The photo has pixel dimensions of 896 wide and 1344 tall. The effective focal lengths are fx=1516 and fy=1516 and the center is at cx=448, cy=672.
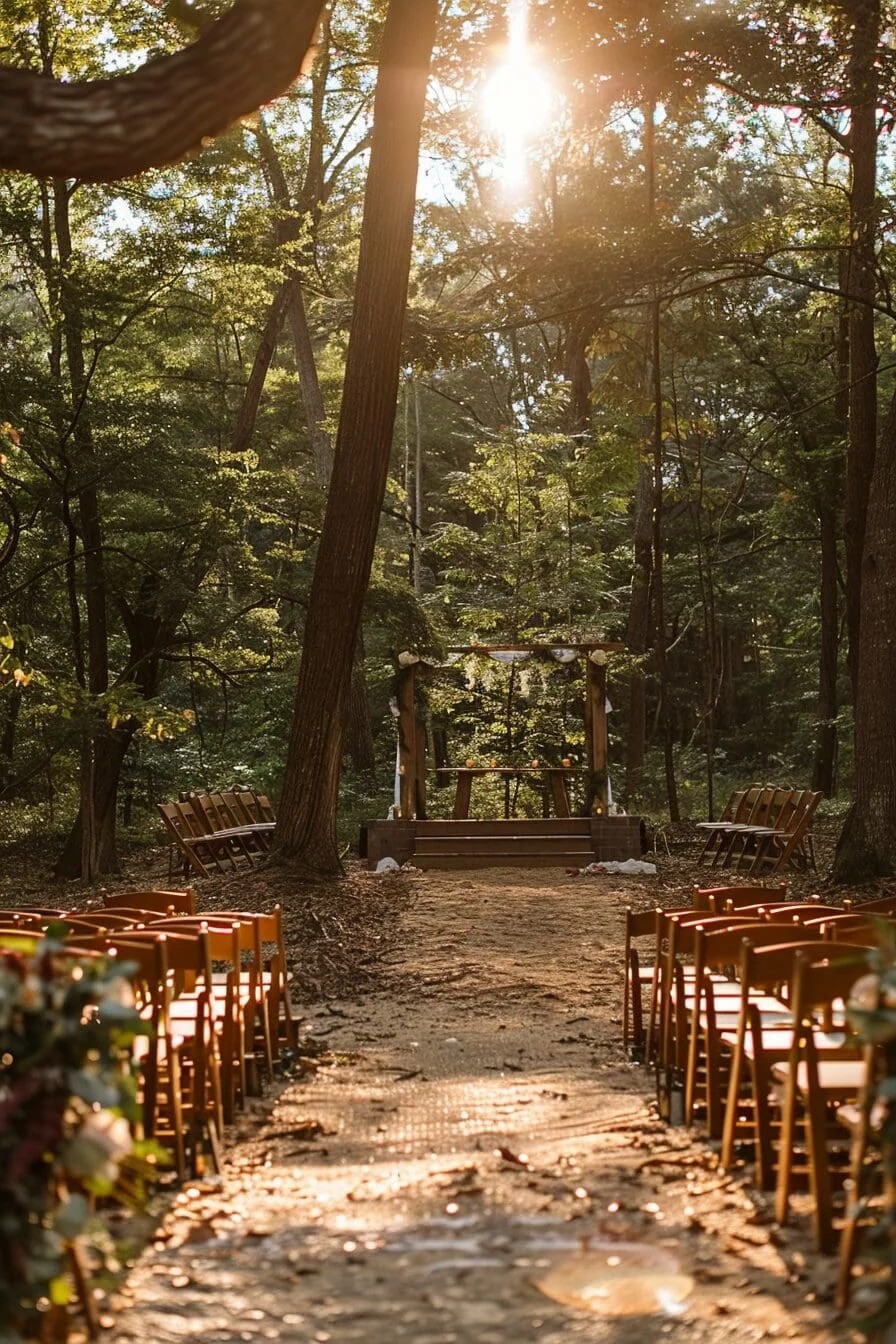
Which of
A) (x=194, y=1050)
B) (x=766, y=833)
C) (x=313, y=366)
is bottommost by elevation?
(x=194, y=1050)

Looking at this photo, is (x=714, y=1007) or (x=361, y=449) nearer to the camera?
(x=714, y=1007)

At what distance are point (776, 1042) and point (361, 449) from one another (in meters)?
9.55

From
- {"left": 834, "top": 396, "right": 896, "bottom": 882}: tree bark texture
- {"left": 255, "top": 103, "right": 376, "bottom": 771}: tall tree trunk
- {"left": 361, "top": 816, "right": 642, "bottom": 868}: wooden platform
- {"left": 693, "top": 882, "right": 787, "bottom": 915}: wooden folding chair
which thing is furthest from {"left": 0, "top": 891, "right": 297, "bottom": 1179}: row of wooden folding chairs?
{"left": 255, "top": 103, "right": 376, "bottom": 771}: tall tree trunk

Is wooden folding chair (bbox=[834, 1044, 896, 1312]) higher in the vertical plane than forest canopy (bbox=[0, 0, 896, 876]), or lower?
lower

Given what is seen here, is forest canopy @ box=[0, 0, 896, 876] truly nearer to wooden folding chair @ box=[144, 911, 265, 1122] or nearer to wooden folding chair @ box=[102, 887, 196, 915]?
wooden folding chair @ box=[102, 887, 196, 915]

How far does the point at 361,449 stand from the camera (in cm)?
1405

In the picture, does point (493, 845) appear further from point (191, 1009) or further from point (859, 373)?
point (191, 1009)

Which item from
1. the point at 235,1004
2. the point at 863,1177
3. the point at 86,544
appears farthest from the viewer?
the point at 86,544

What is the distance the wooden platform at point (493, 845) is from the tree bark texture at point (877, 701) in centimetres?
380

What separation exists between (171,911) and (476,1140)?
7.62 feet

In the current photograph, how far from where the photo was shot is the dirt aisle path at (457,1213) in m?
3.56

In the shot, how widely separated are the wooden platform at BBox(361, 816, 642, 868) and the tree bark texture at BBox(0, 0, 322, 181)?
13135 mm

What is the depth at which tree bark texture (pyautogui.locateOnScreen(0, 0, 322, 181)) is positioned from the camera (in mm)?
4160

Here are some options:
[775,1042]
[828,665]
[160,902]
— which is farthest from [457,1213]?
[828,665]
